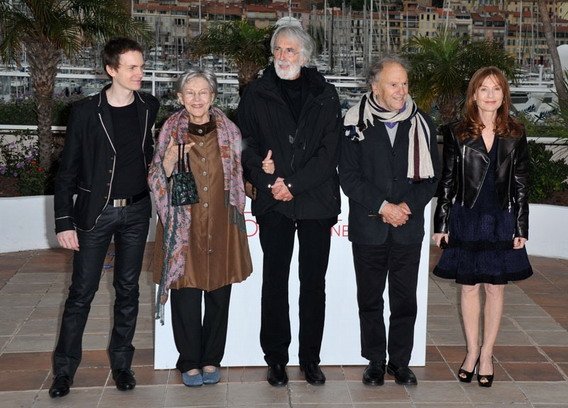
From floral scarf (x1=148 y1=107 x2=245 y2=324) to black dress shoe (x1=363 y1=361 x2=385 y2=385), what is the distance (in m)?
1.10

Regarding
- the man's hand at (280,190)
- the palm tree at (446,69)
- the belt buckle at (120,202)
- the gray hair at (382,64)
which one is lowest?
the belt buckle at (120,202)

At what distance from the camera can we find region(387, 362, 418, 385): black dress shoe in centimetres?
480

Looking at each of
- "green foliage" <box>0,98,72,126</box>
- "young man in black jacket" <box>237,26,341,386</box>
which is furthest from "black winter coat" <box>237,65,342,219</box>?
"green foliage" <box>0,98,72,126</box>

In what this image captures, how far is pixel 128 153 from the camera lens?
4.41 meters

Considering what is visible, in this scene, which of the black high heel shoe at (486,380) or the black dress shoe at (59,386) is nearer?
the black dress shoe at (59,386)

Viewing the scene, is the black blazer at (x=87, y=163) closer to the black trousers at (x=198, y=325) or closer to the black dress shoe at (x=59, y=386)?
the black trousers at (x=198, y=325)

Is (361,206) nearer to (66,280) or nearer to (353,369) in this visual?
(353,369)

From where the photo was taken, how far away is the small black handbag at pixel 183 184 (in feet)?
14.3

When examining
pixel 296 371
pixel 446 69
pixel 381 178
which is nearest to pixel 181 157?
pixel 381 178

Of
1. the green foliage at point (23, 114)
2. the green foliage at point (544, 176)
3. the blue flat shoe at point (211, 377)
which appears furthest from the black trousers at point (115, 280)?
the green foliage at point (23, 114)

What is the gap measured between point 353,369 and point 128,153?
1.71 metres

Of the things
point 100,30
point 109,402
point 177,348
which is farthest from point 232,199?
point 100,30

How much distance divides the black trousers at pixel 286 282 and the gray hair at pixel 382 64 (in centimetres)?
72

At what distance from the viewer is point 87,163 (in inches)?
171
